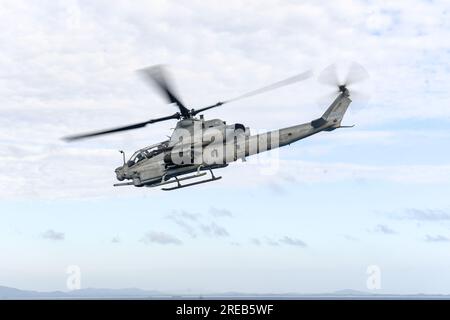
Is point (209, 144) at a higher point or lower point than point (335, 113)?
lower

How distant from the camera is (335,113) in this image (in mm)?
43812

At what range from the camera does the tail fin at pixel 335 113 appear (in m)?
43.1

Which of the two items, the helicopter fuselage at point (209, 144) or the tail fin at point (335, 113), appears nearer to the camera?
the helicopter fuselage at point (209, 144)

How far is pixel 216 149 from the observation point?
138 ft

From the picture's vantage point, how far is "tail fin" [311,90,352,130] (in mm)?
43125

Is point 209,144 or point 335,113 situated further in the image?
point 335,113

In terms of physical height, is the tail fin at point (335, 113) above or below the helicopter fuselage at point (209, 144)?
above

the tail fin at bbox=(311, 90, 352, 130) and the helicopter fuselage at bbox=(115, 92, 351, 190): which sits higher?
the tail fin at bbox=(311, 90, 352, 130)

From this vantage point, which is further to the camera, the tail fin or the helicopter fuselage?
the tail fin
